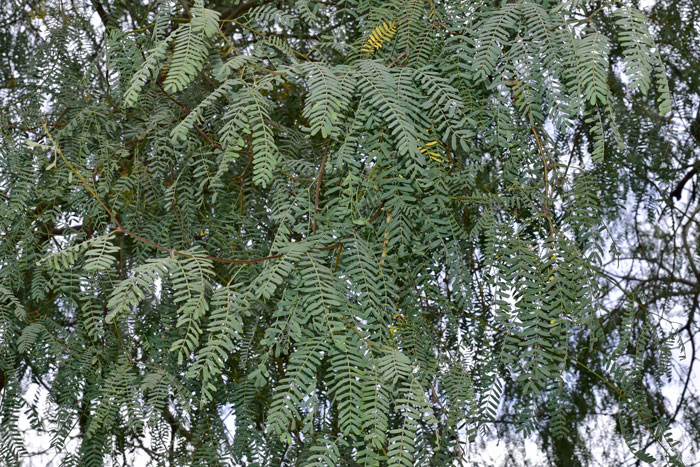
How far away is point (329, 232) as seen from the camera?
36.3 inches

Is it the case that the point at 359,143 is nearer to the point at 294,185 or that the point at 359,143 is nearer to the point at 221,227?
the point at 294,185

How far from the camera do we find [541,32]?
0.91 metres

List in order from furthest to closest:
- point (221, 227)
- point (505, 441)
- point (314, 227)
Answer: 1. point (505, 441)
2. point (221, 227)
3. point (314, 227)

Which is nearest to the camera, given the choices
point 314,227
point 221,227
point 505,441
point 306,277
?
point 306,277

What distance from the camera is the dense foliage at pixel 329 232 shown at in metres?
0.82

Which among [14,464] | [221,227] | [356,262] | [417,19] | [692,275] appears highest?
[692,275]

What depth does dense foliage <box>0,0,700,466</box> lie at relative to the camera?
2.70ft

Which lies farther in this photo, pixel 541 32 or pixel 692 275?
pixel 692 275

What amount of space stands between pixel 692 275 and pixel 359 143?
5.86 ft

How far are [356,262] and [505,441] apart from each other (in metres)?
1.59

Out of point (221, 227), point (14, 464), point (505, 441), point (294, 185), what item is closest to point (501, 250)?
point (294, 185)

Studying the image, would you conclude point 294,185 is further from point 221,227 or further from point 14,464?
point 14,464

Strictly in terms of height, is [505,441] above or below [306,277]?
above

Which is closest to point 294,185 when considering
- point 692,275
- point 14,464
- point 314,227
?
point 314,227
